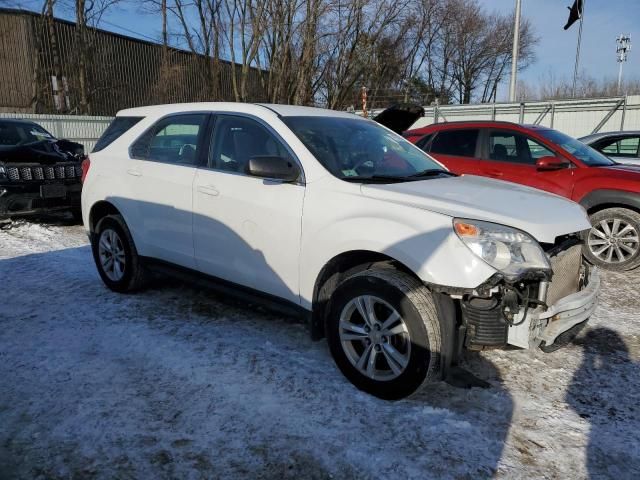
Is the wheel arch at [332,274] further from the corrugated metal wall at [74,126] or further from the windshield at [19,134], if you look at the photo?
the corrugated metal wall at [74,126]

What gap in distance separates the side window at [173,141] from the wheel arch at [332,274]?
5.10ft

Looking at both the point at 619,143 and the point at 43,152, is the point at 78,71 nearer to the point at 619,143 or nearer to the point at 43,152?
the point at 43,152

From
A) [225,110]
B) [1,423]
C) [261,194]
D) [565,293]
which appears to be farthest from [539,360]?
[1,423]

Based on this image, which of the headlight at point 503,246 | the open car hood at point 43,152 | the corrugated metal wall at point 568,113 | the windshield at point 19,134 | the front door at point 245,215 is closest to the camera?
the headlight at point 503,246

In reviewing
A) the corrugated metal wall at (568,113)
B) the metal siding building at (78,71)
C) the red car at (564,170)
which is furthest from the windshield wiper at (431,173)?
the metal siding building at (78,71)

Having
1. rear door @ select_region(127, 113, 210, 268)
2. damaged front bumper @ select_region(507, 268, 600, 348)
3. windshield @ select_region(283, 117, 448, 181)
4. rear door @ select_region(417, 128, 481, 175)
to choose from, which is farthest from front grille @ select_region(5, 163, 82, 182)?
damaged front bumper @ select_region(507, 268, 600, 348)

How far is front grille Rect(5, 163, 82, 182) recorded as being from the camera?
7234mm

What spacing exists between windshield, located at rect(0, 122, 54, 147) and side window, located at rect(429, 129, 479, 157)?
6.42 metres

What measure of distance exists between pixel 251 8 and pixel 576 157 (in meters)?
19.6

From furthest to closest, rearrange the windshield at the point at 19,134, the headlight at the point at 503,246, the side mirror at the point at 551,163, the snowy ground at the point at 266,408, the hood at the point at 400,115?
the windshield at the point at 19,134 < the hood at the point at 400,115 < the side mirror at the point at 551,163 < the headlight at the point at 503,246 < the snowy ground at the point at 266,408

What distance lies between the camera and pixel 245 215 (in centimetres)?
356

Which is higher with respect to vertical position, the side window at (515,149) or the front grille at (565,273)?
the side window at (515,149)

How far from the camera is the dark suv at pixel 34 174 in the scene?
23.6 ft

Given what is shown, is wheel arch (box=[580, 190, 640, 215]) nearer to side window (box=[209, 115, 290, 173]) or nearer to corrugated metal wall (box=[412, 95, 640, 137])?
side window (box=[209, 115, 290, 173])
